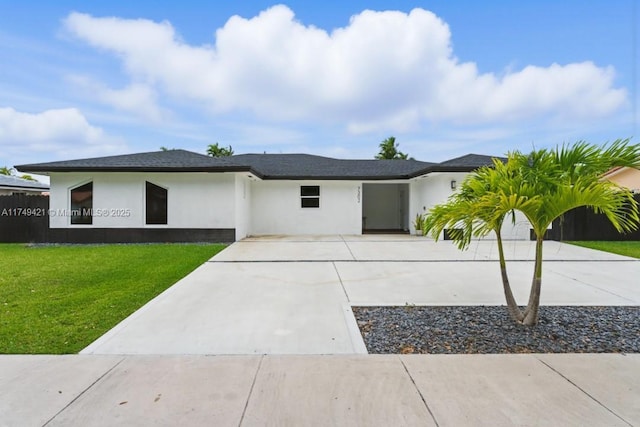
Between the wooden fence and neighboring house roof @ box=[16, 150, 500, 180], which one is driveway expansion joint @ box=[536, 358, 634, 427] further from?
the wooden fence

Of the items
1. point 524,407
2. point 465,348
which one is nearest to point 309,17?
point 465,348

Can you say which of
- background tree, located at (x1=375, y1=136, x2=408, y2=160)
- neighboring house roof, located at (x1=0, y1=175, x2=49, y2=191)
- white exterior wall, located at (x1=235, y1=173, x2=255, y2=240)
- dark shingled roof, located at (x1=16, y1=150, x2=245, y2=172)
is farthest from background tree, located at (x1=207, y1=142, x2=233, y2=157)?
dark shingled roof, located at (x1=16, y1=150, x2=245, y2=172)

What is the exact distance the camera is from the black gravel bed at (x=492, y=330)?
12.0ft

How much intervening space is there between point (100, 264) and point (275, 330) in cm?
643

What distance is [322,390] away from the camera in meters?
2.79

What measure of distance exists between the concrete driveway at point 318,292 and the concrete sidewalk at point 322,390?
1.19 ft

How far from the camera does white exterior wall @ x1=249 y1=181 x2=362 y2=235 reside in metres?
15.8

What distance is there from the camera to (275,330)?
13.6ft

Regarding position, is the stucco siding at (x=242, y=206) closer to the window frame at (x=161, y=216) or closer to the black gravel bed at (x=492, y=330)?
the window frame at (x=161, y=216)

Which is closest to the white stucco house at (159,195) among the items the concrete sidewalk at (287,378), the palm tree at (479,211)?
the concrete sidewalk at (287,378)

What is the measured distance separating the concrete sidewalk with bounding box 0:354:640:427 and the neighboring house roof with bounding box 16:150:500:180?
9.57m

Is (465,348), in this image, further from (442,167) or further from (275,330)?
(442,167)

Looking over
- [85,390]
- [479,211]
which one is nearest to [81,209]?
[85,390]

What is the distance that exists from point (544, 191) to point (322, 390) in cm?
305
